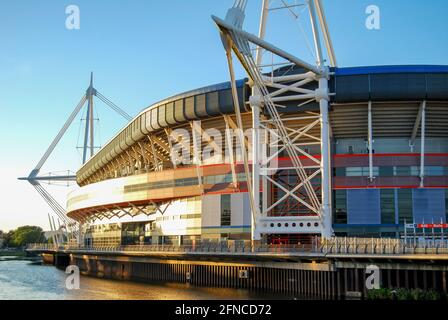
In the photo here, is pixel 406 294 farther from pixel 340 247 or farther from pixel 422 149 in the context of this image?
pixel 422 149

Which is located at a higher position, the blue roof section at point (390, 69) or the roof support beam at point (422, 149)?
the blue roof section at point (390, 69)

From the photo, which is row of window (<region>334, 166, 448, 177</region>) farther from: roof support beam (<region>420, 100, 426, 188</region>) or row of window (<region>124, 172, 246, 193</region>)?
row of window (<region>124, 172, 246, 193</region>)

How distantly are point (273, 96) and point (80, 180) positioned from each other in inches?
2956

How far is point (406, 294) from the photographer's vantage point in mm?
41438

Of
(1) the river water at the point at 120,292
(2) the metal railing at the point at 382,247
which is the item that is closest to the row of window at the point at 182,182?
(1) the river water at the point at 120,292

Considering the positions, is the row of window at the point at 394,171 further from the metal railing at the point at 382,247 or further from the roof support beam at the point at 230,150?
the metal railing at the point at 382,247

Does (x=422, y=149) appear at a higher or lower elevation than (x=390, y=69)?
lower

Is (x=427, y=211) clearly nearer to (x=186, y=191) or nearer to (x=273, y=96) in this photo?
(x=273, y=96)

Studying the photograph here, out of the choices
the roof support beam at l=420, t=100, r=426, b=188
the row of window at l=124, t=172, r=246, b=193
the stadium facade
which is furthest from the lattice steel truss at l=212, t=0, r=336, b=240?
the roof support beam at l=420, t=100, r=426, b=188

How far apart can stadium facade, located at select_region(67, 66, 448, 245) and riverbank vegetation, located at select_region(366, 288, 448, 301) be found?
14.6 metres

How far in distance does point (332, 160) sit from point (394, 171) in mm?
6910

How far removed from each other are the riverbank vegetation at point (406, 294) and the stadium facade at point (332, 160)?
14.6 metres

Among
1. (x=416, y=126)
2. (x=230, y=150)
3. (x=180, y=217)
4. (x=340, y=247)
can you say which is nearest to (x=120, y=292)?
(x=180, y=217)

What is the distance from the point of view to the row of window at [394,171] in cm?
6297
